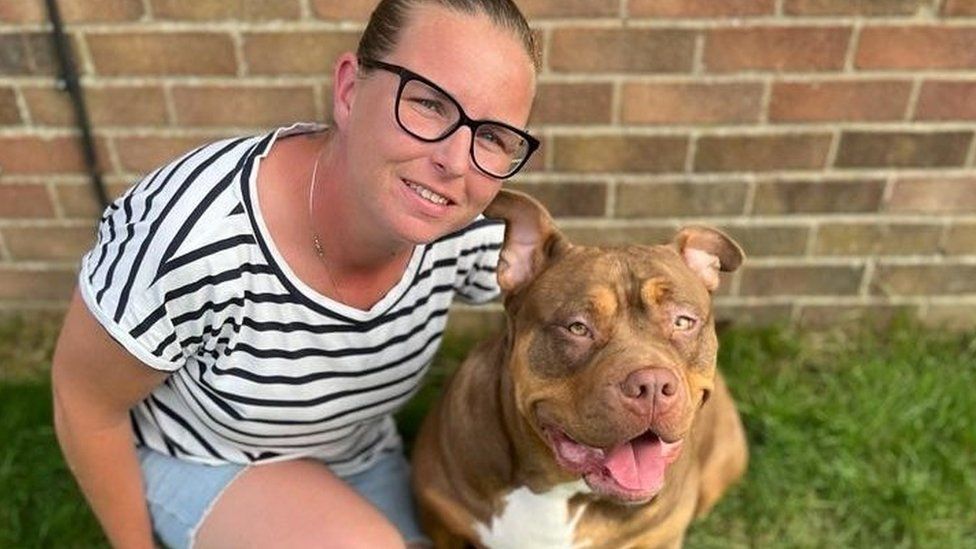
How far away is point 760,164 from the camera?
309 centimetres

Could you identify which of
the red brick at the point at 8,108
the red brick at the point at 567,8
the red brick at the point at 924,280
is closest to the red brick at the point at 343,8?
the red brick at the point at 567,8

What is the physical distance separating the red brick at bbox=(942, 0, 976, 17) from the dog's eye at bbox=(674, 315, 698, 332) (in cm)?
133

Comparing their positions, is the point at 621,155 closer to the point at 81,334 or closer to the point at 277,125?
the point at 277,125

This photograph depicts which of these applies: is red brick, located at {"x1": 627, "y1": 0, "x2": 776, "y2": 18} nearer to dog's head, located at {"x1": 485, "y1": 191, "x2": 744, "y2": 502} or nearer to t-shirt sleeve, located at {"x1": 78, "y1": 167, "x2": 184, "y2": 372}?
dog's head, located at {"x1": 485, "y1": 191, "x2": 744, "y2": 502}

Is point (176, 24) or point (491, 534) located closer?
point (491, 534)

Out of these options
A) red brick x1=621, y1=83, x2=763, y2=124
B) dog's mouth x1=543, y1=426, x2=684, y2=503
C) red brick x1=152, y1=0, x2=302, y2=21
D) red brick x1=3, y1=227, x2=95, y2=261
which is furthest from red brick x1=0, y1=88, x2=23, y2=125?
dog's mouth x1=543, y1=426, x2=684, y2=503

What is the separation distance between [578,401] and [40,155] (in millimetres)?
1859

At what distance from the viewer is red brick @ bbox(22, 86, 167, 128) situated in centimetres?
289

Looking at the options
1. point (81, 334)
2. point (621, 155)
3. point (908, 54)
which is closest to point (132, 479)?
point (81, 334)

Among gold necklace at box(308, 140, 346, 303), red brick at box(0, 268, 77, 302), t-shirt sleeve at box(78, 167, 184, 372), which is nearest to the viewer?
Result: t-shirt sleeve at box(78, 167, 184, 372)

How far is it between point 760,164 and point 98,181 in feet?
6.27

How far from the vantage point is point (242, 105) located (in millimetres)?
2910

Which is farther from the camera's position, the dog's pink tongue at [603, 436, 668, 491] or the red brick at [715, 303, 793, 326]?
the red brick at [715, 303, 793, 326]

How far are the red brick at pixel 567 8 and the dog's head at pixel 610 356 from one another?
76cm
